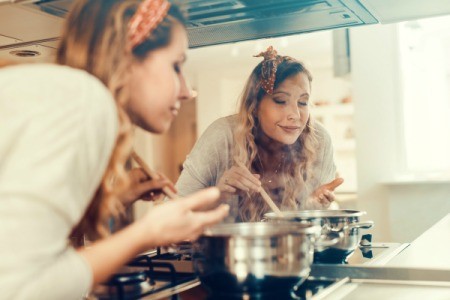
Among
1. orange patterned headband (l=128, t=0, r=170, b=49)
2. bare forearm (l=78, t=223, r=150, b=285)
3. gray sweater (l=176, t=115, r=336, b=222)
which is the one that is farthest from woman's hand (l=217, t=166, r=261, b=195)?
bare forearm (l=78, t=223, r=150, b=285)

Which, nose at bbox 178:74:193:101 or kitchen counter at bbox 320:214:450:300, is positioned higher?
nose at bbox 178:74:193:101

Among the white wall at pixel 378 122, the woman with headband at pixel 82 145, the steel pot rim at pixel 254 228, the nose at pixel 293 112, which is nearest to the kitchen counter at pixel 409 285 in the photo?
the steel pot rim at pixel 254 228

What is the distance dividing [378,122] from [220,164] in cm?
157

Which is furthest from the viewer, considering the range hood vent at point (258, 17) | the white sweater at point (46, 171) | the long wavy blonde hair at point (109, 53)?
the range hood vent at point (258, 17)

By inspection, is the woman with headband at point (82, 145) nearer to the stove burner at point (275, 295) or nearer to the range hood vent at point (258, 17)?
the stove burner at point (275, 295)

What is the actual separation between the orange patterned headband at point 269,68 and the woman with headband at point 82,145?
865mm

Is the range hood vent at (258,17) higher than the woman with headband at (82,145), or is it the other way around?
the range hood vent at (258,17)

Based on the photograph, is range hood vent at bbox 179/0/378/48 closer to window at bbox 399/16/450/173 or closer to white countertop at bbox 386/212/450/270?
white countertop at bbox 386/212/450/270

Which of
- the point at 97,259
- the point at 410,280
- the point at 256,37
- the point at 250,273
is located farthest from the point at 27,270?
the point at 256,37

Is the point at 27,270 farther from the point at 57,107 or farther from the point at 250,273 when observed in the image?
the point at 250,273

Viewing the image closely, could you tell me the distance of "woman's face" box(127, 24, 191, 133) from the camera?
2.85 feet

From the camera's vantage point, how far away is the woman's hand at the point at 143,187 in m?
1.07

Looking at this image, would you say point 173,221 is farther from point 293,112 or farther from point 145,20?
point 293,112

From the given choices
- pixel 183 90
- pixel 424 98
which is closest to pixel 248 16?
pixel 183 90
